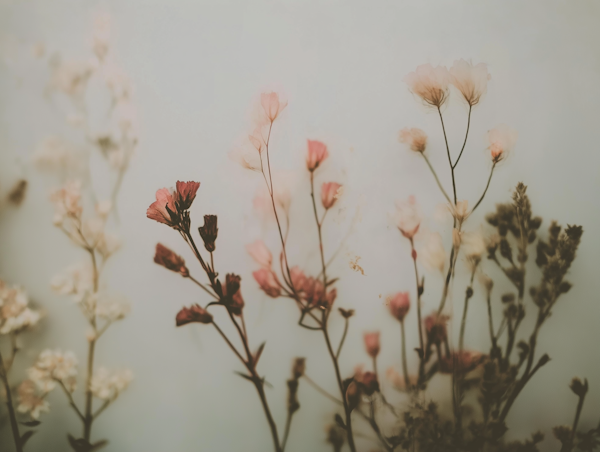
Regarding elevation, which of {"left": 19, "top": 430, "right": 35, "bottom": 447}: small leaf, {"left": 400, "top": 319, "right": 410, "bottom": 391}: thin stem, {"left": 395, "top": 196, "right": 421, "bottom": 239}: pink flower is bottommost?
{"left": 19, "top": 430, "right": 35, "bottom": 447}: small leaf

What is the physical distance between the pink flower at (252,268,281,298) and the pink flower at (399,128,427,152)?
406mm

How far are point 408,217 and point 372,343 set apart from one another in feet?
0.93

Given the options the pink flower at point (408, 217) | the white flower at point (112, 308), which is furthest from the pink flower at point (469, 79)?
the white flower at point (112, 308)

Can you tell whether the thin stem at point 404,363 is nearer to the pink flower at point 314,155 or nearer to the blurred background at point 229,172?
the blurred background at point 229,172

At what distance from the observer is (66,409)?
2.48 ft

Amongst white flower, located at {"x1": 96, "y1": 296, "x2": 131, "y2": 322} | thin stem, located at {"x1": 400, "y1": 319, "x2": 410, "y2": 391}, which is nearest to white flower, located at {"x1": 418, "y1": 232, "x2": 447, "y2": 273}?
thin stem, located at {"x1": 400, "y1": 319, "x2": 410, "y2": 391}

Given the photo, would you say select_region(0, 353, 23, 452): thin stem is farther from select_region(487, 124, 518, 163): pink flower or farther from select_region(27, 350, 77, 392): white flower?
select_region(487, 124, 518, 163): pink flower

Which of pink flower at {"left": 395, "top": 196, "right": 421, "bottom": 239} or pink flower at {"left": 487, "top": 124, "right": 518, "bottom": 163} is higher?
pink flower at {"left": 487, "top": 124, "right": 518, "bottom": 163}

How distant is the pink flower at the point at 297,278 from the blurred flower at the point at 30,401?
1.94 feet

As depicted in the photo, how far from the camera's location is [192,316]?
A: 742 millimetres

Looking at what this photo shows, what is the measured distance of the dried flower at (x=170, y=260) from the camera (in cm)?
74

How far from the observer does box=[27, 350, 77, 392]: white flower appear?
2.45ft

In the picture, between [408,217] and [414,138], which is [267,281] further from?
[414,138]

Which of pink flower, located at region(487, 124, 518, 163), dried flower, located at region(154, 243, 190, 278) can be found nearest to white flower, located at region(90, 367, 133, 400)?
dried flower, located at region(154, 243, 190, 278)
